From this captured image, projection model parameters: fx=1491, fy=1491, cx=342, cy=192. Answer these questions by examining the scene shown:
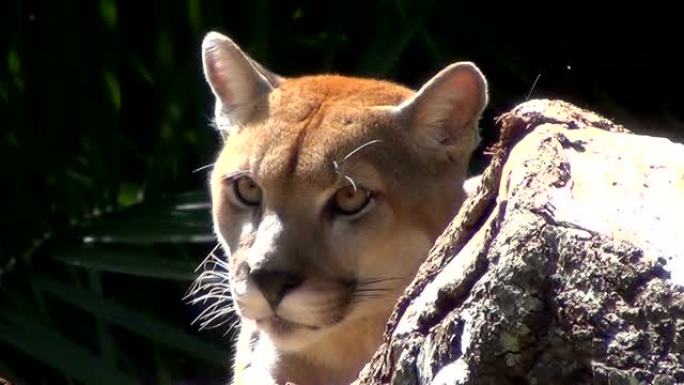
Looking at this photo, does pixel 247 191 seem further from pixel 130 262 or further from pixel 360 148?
pixel 130 262

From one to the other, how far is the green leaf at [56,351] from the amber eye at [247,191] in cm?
170

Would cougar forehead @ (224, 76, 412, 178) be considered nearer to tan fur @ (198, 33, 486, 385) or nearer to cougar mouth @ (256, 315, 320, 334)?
tan fur @ (198, 33, 486, 385)

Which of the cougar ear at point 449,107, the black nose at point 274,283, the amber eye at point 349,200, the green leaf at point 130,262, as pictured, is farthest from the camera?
the green leaf at point 130,262

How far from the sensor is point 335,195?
14.9ft

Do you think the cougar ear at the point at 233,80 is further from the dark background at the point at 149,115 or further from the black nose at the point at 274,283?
the dark background at the point at 149,115

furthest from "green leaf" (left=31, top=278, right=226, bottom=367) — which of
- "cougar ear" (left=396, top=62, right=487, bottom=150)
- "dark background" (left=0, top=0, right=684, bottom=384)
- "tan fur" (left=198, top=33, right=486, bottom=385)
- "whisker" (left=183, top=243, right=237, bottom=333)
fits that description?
"cougar ear" (left=396, top=62, right=487, bottom=150)

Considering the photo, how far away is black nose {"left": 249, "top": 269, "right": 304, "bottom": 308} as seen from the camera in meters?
4.21

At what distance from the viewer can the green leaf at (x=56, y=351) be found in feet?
20.3

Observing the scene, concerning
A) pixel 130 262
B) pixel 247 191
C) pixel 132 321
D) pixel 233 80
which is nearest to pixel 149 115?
pixel 130 262

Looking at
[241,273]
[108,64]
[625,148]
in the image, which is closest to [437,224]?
[241,273]

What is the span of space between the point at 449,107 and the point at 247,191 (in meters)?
0.70

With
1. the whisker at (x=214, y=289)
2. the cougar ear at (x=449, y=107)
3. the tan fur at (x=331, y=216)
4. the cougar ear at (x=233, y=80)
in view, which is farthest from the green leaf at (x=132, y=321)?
the cougar ear at (x=449, y=107)

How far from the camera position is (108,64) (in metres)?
7.01

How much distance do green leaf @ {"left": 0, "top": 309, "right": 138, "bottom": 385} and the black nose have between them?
6.94 feet
